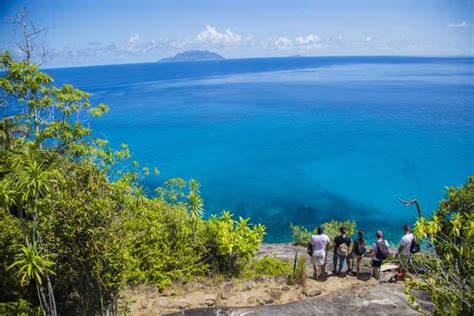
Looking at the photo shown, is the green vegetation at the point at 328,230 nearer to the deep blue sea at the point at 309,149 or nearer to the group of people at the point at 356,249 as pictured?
the deep blue sea at the point at 309,149

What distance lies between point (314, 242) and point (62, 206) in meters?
6.78

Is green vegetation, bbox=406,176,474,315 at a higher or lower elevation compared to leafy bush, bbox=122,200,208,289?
higher

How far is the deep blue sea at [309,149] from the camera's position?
2853 centimetres

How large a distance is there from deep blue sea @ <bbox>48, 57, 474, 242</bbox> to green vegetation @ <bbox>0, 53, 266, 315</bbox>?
12.6m

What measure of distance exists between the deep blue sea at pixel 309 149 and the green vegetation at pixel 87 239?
1264 cm

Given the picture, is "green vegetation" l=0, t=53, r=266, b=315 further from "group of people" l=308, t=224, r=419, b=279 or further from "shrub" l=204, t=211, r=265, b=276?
"group of people" l=308, t=224, r=419, b=279

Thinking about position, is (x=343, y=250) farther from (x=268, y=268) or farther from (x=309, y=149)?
(x=309, y=149)

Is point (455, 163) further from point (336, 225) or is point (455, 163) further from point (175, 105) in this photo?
point (175, 105)

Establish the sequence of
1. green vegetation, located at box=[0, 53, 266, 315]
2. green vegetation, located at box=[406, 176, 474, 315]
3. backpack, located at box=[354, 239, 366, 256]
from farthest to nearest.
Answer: backpack, located at box=[354, 239, 366, 256], green vegetation, located at box=[0, 53, 266, 315], green vegetation, located at box=[406, 176, 474, 315]

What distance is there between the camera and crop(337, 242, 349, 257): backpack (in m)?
10.1

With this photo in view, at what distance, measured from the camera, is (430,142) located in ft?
148

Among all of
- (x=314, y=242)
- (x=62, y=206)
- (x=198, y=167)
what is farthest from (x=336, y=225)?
(x=198, y=167)

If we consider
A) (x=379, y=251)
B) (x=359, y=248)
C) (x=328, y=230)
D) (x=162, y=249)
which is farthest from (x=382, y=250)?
(x=328, y=230)

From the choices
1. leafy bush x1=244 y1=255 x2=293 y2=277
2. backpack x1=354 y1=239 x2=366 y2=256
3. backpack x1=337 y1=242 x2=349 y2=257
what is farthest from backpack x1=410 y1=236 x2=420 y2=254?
leafy bush x1=244 y1=255 x2=293 y2=277
